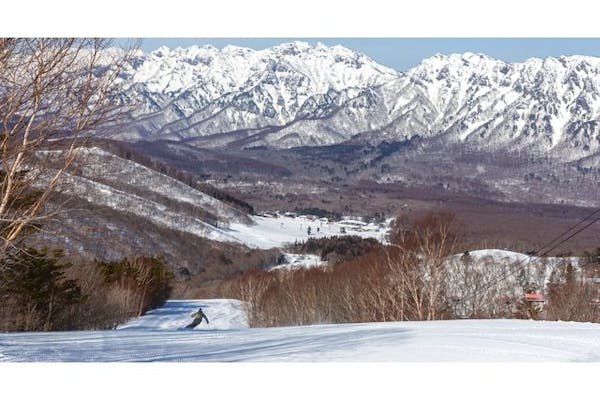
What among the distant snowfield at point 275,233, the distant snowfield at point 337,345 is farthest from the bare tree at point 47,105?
the distant snowfield at point 275,233

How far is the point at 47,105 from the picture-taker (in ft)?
23.5

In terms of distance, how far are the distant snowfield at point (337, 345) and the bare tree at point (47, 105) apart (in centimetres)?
140

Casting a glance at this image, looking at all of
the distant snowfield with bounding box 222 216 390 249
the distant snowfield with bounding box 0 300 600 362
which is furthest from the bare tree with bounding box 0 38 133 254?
the distant snowfield with bounding box 222 216 390 249

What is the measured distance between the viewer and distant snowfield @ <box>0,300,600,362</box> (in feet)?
21.7

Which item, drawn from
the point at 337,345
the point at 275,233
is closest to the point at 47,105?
the point at 337,345

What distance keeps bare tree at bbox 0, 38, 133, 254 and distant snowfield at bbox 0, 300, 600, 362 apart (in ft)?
4.58

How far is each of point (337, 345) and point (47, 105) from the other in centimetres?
395

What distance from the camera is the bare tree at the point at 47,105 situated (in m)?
7.00

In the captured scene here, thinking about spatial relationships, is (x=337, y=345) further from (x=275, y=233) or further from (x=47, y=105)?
(x=275, y=233)

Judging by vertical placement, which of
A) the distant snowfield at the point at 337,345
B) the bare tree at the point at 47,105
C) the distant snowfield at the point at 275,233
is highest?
the distant snowfield at the point at 275,233

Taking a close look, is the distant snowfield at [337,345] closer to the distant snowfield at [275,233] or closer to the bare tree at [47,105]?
the bare tree at [47,105]

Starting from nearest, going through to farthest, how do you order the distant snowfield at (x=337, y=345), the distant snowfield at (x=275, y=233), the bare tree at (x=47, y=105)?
1. the distant snowfield at (x=337, y=345)
2. the bare tree at (x=47, y=105)
3. the distant snowfield at (x=275, y=233)

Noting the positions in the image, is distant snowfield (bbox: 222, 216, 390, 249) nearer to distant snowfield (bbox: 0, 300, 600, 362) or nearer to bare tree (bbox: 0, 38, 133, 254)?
distant snowfield (bbox: 0, 300, 600, 362)

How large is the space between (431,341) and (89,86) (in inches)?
181
